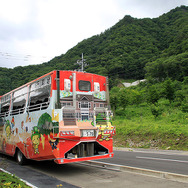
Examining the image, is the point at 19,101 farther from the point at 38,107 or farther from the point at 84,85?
the point at 84,85

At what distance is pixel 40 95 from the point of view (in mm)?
8961

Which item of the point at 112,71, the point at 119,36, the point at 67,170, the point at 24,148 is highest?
the point at 119,36

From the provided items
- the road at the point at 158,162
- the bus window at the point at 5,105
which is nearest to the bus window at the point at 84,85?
the road at the point at 158,162

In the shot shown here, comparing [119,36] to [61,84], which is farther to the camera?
[119,36]

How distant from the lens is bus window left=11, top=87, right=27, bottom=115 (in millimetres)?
10404

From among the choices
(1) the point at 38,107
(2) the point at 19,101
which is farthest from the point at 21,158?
(1) the point at 38,107

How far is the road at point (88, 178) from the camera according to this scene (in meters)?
6.62

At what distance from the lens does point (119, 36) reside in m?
82.9

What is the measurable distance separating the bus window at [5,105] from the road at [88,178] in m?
4.54

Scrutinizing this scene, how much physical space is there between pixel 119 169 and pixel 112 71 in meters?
58.3

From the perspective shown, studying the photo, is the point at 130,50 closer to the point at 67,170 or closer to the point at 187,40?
the point at 187,40

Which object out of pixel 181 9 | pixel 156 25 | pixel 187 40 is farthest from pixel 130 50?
pixel 181 9

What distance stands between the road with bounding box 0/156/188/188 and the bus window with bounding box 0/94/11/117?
454 centimetres

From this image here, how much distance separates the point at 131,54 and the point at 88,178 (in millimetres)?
65022
